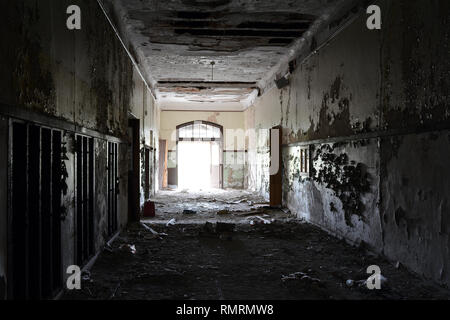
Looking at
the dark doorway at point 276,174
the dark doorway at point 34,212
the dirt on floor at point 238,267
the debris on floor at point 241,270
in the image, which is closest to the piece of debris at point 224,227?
the dirt on floor at point 238,267

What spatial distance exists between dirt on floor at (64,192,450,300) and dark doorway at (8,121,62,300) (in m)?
0.45

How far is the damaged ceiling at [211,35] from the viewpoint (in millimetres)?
5133

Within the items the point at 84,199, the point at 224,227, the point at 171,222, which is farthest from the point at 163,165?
the point at 84,199

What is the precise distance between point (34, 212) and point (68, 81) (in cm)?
116

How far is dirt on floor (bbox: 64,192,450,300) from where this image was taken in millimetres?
3182

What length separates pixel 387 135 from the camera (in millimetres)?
3959

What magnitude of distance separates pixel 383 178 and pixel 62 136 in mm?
3174

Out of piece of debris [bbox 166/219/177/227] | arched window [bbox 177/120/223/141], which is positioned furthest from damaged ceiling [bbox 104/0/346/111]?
arched window [bbox 177/120/223/141]

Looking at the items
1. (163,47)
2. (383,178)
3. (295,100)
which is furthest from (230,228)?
(163,47)

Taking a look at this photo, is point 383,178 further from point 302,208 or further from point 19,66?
point 19,66

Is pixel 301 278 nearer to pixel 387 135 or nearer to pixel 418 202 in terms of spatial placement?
pixel 418 202

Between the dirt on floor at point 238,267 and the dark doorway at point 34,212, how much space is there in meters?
0.45

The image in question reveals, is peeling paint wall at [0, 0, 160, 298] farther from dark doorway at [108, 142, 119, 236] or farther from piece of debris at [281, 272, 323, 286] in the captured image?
piece of debris at [281, 272, 323, 286]

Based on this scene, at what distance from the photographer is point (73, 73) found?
10.9 ft
